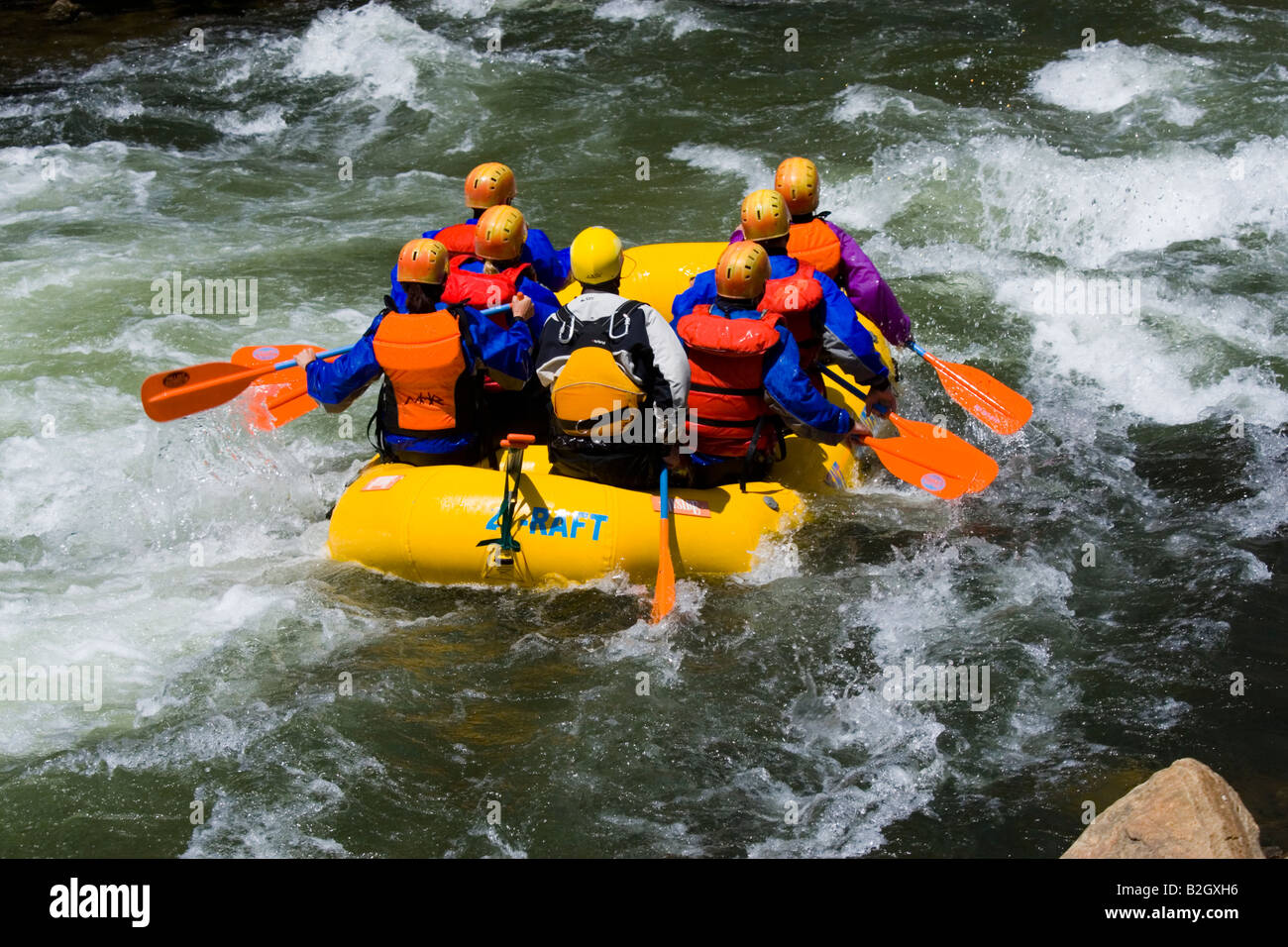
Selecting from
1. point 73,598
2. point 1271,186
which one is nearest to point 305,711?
point 73,598

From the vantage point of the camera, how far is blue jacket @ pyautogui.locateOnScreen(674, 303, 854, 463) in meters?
5.26

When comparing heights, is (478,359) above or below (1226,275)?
above

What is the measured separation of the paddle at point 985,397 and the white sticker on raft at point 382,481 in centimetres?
275

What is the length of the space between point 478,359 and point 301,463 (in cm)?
164

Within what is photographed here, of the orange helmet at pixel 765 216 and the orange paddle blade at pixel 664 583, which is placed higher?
the orange helmet at pixel 765 216

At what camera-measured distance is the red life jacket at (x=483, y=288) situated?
5578 millimetres

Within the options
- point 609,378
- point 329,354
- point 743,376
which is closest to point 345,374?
point 329,354

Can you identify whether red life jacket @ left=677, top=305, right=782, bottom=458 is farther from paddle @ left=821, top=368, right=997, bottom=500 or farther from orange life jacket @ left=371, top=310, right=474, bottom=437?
orange life jacket @ left=371, top=310, right=474, bottom=437

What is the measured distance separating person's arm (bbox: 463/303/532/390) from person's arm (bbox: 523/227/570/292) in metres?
0.72

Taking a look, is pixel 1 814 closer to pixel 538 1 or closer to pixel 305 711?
pixel 305 711

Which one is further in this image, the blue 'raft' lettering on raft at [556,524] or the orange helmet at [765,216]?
the orange helmet at [765,216]

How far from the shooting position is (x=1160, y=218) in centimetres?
914

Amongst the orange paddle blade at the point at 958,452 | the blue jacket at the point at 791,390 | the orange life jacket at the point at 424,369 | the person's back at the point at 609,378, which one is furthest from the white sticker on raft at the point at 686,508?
the orange paddle blade at the point at 958,452

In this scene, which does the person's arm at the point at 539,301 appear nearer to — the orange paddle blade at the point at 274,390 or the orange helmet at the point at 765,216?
the orange helmet at the point at 765,216
